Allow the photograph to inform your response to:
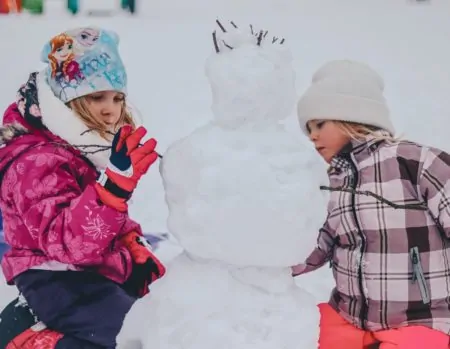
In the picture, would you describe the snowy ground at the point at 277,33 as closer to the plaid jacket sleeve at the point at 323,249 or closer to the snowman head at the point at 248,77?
the plaid jacket sleeve at the point at 323,249

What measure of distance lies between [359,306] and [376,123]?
1.33ft

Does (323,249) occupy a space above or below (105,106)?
below

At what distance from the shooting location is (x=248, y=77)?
3.47ft

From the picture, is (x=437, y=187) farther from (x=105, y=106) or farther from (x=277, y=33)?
(x=277, y=33)

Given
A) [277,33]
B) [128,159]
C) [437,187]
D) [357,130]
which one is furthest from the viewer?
[277,33]

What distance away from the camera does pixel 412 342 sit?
139 cm

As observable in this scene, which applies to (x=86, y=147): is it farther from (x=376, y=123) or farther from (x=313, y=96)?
(x=376, y=123)

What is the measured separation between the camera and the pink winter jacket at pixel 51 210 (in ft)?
4.18

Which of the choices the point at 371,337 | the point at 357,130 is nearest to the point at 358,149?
the point at 357,130

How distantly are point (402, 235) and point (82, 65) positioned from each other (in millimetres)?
763

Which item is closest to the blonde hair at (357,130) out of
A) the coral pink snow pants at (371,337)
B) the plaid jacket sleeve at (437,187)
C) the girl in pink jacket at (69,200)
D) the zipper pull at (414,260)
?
the plaid jacket sleeve at (437,187)

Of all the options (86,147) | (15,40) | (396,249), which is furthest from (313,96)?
(15,40)

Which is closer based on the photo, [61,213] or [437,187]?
[61,213]

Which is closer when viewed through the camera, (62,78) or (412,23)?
(62,78)
